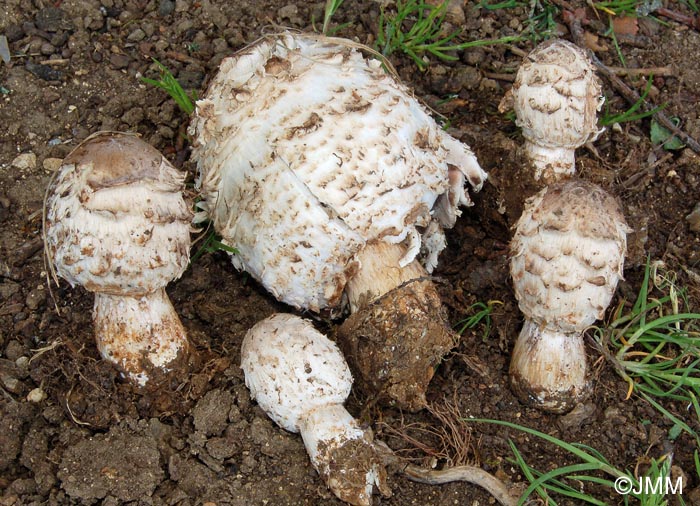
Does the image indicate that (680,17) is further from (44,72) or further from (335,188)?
(44,72)

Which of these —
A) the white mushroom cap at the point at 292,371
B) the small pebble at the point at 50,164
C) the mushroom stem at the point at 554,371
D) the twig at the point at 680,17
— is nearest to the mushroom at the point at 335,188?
the white mushroom cap at the point at 292,371

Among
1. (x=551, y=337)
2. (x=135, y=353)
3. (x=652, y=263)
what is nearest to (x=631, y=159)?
(x=652, y=263)

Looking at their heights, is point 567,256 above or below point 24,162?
above

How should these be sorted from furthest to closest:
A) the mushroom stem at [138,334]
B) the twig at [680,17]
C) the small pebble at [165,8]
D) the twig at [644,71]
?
the twig at [680,17], the small pebble at [165,8], the twig at [644,71], the mushroom stem at [138,334]

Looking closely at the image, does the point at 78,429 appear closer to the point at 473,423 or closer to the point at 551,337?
the point at 473,423

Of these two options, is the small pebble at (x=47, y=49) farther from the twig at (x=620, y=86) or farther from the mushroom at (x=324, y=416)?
the twig at (x=620, y=86)

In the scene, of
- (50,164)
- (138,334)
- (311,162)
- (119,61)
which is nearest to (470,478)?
(311,162)
